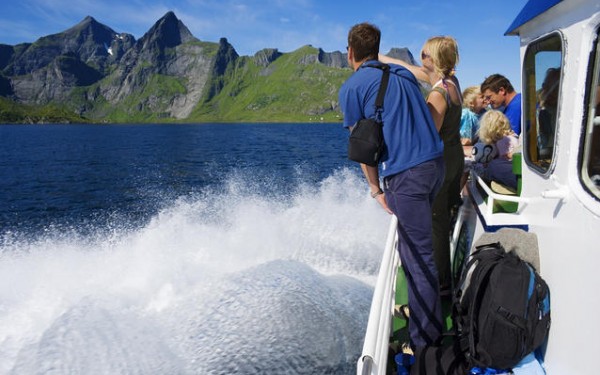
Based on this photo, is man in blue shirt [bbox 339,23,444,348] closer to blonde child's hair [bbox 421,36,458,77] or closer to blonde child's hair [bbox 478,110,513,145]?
blonde child's hair [bbox 421,36,458,77]

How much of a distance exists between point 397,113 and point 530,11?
1258 millimetres

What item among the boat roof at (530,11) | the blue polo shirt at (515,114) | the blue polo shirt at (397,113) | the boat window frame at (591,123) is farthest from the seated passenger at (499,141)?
the boat window frame at (591,123)

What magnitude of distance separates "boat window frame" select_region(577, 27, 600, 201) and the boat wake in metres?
3.66

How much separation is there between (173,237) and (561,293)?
27.9ft

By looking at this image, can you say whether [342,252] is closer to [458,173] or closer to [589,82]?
[458,173]

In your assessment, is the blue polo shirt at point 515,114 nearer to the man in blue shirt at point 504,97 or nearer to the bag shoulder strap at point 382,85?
the man in blue shirt at point 504,97

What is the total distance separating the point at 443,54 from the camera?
3812mm

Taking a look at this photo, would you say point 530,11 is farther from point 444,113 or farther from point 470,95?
point 470,95

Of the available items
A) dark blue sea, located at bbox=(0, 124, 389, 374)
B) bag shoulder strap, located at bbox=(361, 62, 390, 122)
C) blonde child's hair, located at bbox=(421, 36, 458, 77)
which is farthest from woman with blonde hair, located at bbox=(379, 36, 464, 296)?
dark blue sea, located at bbox=(0, 124, 389, 374)

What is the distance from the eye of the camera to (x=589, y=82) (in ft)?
8.04

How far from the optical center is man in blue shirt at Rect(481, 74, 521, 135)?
17.7 feet

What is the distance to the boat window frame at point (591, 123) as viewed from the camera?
2402 millimetres

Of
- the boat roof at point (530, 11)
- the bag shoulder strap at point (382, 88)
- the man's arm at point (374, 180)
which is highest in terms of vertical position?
the boat roof at point (530, 11)

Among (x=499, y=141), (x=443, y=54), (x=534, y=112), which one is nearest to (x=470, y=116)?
(x=499, y=141)
